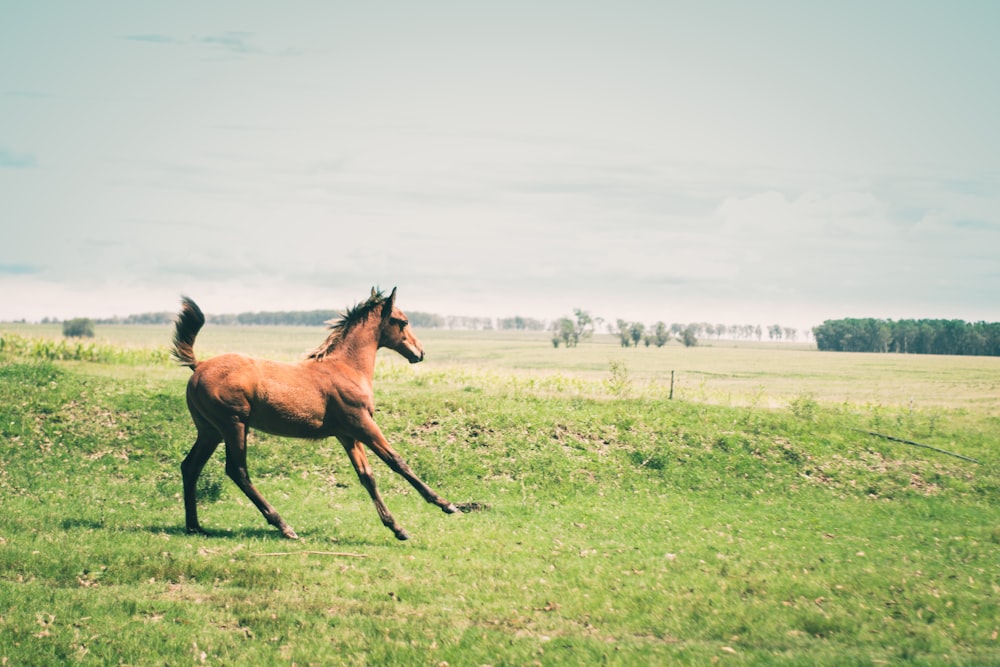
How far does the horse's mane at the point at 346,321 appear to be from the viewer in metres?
12.9

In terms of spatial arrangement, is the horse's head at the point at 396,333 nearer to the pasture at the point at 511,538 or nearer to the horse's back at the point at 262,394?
the horse's back at the point at 262,394

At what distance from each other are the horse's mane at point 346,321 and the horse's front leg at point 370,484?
1515 mm

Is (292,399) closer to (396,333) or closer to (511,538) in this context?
(396,333)

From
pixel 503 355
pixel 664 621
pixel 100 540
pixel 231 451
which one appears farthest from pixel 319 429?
pixel 503 355

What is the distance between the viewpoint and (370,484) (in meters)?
12.3

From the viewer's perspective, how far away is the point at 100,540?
1154 centimetres

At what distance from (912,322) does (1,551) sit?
11707 cm

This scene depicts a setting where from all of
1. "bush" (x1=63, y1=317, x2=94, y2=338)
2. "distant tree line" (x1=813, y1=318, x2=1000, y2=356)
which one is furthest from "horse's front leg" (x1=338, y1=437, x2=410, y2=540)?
"bush" (x1=63, y1=317, x2=94, y2=338)

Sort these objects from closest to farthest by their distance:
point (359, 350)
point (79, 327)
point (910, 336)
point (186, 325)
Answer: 1. point (186, 325)
2. point (359, 350)
3. point (910, 336)
4. point (79, 327)

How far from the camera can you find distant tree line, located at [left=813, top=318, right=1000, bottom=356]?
9519 centimetres

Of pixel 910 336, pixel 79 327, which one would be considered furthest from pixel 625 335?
pixel 79 327

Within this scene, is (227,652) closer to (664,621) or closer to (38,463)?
(664,621)

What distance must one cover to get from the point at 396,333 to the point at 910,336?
363ft

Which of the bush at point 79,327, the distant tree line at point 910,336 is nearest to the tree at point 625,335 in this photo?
the distant tree line at point 910,336
